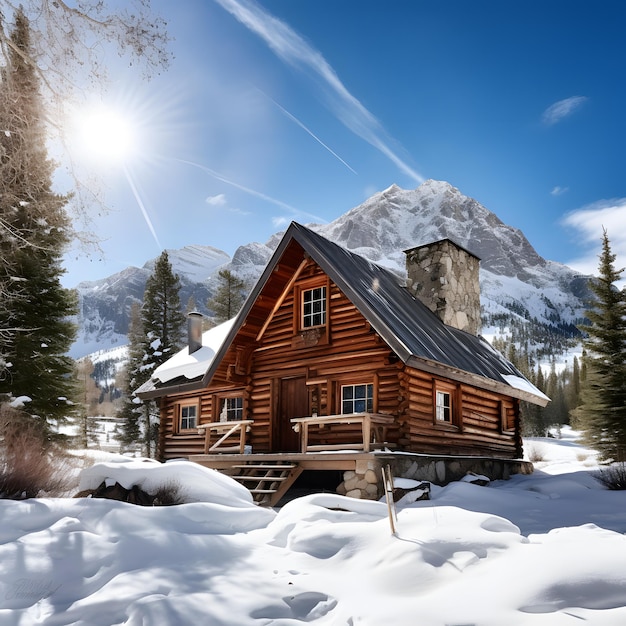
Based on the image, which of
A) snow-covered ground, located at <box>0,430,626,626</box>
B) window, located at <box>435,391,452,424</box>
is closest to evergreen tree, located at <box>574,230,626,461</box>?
window, located at <box>435,391,452,424</box>

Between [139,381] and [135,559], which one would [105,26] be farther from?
[139,381]

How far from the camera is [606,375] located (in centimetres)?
2656

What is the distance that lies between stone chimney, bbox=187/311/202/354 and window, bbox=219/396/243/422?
A: 15.1 ft

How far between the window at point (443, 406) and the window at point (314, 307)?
3.73m

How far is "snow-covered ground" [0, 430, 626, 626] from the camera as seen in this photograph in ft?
14.3

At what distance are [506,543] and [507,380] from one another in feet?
40.7

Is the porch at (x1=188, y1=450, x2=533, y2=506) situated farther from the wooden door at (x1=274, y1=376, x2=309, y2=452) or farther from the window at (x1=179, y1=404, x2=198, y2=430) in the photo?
the window at (x1=179, y1=404, x2=198, y2=430)

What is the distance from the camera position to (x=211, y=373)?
1662cm

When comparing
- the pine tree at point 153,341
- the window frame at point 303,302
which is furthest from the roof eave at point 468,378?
the pine tree at point 153,341

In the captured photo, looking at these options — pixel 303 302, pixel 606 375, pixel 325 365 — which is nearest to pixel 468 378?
pixel 325 365

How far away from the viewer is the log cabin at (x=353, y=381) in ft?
44.0

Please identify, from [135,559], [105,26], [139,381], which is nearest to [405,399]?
[135,559]

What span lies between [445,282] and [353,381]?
5.91 meters

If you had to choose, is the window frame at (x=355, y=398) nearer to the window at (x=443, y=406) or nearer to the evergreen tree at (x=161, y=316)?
the window at (x=443, y=406)
